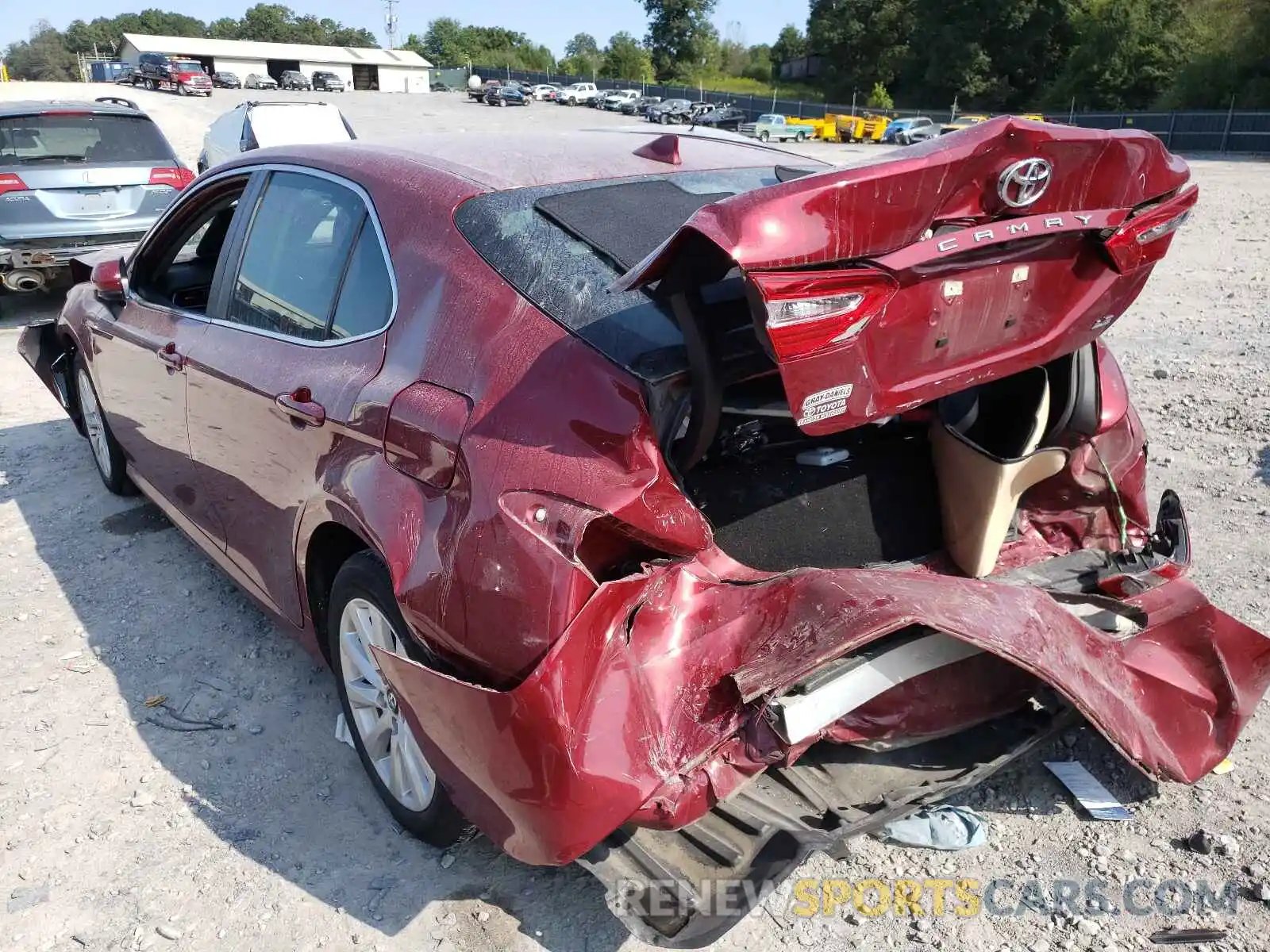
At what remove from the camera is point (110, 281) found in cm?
423

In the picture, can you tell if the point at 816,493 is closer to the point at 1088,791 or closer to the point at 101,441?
the point at 1088,791

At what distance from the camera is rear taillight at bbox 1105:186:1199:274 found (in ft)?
7.85

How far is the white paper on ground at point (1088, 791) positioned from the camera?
2.74m

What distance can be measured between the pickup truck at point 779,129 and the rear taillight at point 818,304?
4174cm

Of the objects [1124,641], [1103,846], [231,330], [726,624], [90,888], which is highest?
[231,330]

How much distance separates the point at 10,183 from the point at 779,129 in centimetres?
3834

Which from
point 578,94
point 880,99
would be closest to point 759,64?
point 880,99

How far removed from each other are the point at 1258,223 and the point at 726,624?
1518 centimetres

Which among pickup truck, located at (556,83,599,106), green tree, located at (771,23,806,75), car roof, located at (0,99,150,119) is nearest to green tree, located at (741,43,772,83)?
green tree, located at (771,23,806,75)

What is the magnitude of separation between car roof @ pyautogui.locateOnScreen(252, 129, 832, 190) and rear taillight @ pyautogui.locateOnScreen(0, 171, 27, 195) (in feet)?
21.5

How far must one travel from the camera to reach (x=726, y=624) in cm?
221

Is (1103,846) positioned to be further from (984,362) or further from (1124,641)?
(984,362)

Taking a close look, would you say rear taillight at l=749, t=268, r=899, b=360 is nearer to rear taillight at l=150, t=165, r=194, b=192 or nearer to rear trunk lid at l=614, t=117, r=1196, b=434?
rear trunk lid at l=614, t=117, r=1196, b=434

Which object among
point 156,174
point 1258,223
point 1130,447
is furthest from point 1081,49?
point 1130,447
